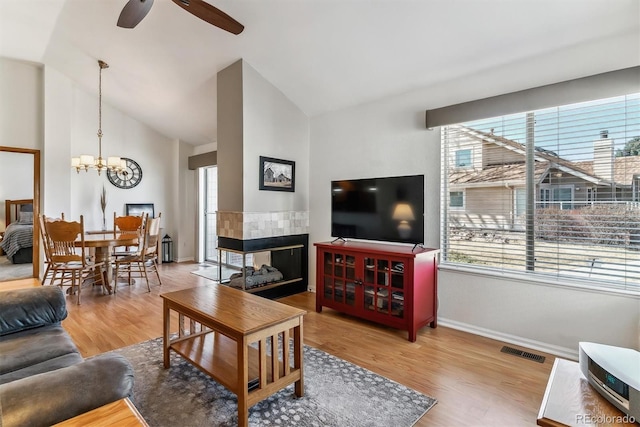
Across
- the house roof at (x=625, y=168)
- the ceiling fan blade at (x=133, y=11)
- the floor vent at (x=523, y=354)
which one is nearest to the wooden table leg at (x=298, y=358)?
the floor vent at (x=523, y=354)

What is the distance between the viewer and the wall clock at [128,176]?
582cm

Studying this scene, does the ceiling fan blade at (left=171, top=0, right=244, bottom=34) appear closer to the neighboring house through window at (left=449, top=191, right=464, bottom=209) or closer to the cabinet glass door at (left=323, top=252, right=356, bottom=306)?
the cabinet glass door at (left=323, top=252, right=356, bottom=306)

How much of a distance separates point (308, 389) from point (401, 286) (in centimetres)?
126

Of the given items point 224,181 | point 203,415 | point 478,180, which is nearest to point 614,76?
point 478,180

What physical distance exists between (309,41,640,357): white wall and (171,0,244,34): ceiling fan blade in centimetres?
175

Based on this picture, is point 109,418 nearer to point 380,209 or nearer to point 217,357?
point 217,357

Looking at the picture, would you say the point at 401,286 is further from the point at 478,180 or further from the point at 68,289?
the point at 68,289

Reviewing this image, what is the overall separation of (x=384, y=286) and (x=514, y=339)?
1152 millimetres

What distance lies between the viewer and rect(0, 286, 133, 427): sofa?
37.2 inches

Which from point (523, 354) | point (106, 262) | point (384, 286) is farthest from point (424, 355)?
point (106, 262)

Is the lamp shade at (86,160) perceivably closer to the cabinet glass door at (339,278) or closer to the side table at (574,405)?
the cabinet glass door at (339,278)

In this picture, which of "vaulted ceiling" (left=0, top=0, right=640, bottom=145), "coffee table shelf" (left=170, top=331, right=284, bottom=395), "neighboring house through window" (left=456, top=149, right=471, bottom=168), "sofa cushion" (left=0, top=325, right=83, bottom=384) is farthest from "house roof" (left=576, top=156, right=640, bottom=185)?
"sofa cushion" (left=0, top=325, right=83, bottom=384)

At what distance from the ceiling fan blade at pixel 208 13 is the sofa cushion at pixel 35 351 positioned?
7.03ft

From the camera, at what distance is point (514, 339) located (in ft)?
8.94
